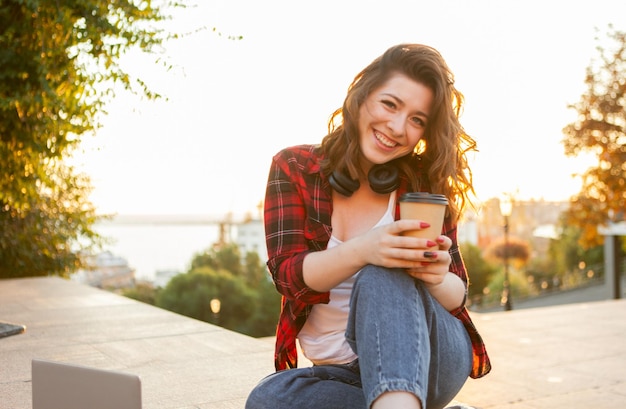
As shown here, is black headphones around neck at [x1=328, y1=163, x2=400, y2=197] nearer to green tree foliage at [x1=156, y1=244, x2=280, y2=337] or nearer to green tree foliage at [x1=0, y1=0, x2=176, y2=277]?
green tree foliage at [x1=0, y1=0, x2=176, y2=277]

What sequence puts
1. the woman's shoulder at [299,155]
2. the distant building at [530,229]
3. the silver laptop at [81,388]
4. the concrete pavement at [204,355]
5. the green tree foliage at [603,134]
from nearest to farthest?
the silver laptop at [81,388] → the woman's shoulder at [299,155] → the concrete pavement at [204,355] → the green tree foliage at [603,134] → the distant building at [530,229]

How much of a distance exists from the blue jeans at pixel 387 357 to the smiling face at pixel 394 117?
389 mm

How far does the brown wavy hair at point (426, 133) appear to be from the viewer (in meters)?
1.77

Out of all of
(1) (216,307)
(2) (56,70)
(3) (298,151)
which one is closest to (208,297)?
(1) (216,307)

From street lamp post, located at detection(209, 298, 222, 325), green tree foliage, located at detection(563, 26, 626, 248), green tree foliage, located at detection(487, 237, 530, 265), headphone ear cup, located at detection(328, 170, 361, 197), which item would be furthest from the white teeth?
green tree foliage, located at detection(487, 237, 530, 265)

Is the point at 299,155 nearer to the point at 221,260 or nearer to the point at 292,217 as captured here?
the point at 292,217

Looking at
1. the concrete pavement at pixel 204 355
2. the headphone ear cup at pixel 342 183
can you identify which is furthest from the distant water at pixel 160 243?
the headphone ear cup at pixel 342 183

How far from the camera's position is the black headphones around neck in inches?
71.0

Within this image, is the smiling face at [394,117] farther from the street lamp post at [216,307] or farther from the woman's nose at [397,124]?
the street lamp post at [216,307]

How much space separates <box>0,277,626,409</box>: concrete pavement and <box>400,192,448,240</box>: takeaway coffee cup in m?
1.49

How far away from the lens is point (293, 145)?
1915 mm

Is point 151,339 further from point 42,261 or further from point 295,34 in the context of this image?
point 295,34

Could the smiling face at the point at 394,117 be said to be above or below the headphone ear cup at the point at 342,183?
above

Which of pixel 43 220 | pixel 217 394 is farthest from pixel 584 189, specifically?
pixel 217 394
